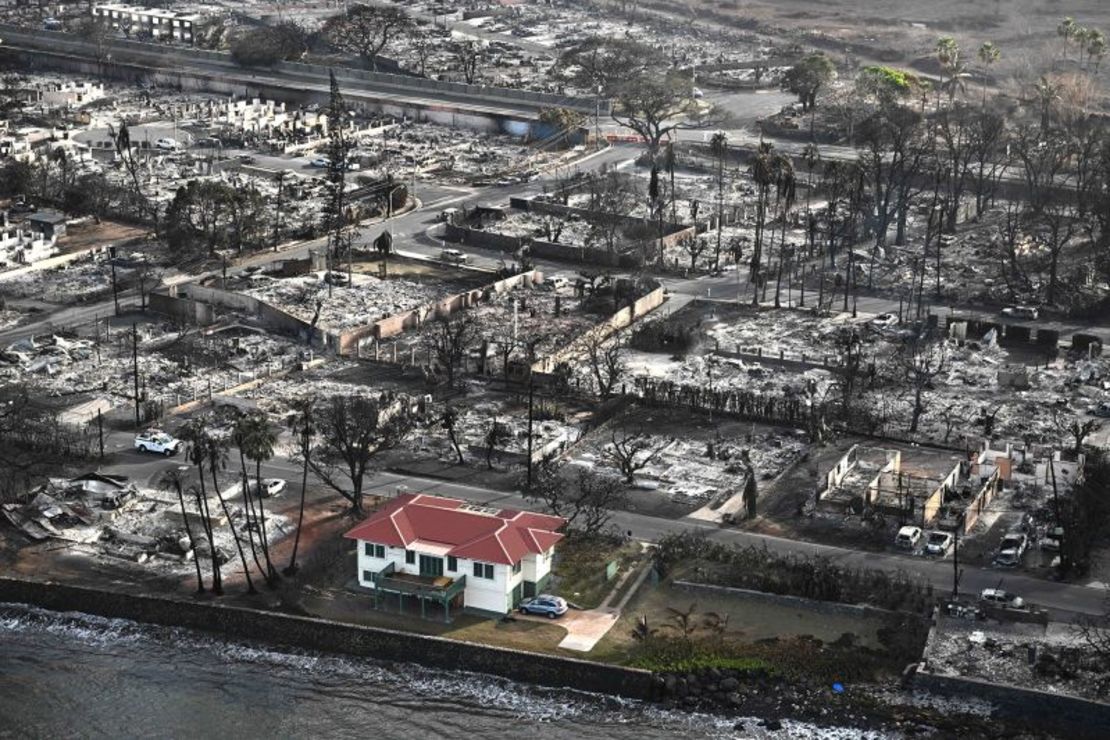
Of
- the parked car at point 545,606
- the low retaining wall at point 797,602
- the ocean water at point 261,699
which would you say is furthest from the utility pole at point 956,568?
the parked car at point 545,606

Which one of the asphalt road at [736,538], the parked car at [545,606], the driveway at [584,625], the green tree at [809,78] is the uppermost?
the green tree at [809,78]

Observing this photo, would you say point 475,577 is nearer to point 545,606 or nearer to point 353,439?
point 545,606

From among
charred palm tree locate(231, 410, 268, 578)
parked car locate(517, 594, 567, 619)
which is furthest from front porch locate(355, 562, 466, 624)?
charred palm tree locate(231, 410, 268, 578)

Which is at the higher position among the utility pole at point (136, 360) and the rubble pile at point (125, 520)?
the utility pole at point (136, 360)

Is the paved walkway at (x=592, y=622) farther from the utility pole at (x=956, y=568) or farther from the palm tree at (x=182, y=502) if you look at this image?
the palm tree at (x=182, y=502)

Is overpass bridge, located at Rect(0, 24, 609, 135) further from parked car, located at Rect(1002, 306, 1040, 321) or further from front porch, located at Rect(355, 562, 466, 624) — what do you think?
front porch, located at Rect(355, 562, 466, 624)

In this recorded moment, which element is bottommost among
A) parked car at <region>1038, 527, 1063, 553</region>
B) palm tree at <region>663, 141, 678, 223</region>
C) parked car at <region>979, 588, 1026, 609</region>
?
parked car at <region>979, 588, 1026, 609</region>

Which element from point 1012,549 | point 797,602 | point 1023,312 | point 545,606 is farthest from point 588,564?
point 1023,312
